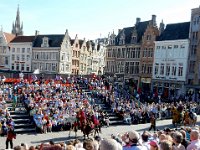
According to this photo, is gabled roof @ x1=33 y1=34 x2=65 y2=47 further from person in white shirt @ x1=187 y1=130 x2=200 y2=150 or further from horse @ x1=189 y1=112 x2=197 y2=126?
person in white shirt @ x1=187 y1=130 x2=200 y2=150

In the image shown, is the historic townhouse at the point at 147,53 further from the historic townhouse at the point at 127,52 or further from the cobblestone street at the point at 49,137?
the cobblestone street at the point at 49,137

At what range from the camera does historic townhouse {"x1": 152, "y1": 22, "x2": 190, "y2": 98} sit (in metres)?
46.4

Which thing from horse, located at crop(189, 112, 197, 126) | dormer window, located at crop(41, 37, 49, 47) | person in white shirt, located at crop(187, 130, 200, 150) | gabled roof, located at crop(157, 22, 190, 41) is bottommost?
horse, located at crop(189, 112, 197, 126)

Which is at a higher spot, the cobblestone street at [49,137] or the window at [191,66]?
the window at [191,66]

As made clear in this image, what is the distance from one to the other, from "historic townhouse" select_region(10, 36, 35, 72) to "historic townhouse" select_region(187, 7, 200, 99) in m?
33.7

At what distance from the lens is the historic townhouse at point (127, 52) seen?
54.3 m

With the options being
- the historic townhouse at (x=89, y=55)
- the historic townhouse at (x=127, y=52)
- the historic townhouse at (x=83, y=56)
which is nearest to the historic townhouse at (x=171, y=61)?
the historic townhouse at (x=127, y=52)

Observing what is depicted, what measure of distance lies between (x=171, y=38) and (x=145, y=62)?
647 centimetres

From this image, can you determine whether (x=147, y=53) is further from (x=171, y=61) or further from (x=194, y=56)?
(x=194, y=56)

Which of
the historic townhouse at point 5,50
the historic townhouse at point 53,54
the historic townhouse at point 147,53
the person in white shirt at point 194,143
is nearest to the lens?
the person in white shirt at point 194,143

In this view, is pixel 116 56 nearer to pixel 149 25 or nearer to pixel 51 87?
pixel 149 25

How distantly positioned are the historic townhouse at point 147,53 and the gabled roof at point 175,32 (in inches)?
56.8

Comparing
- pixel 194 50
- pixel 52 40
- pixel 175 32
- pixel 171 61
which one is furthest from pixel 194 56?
pixel 52 40

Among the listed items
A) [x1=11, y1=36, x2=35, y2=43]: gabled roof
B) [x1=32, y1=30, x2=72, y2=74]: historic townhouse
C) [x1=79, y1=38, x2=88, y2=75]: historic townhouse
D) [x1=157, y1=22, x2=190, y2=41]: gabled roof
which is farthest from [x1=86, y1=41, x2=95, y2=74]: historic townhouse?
[x1=157, y1=22, x2=190, y2=41]: gabled roof
